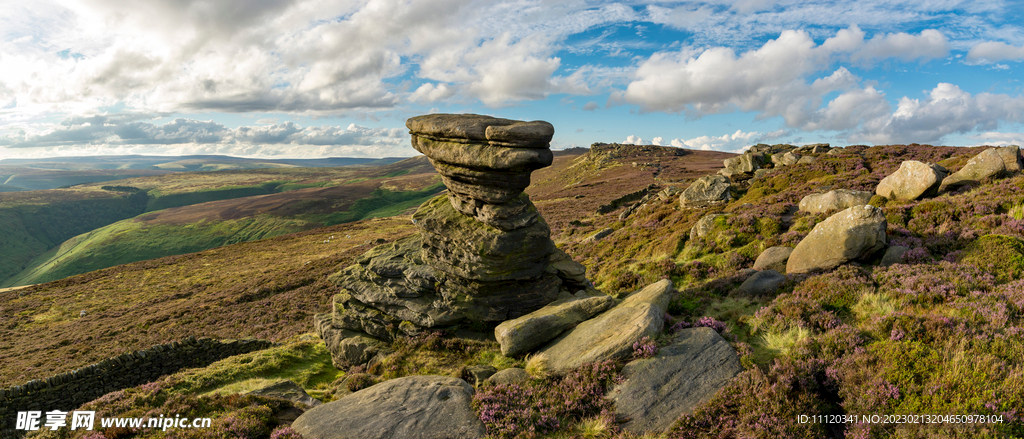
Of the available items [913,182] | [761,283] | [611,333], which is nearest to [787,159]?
[913,182]

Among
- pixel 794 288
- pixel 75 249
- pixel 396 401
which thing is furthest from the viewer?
pixel 75 249

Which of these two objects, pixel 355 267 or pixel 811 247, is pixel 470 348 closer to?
pixel 355 267

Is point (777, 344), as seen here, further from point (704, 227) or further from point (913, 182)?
point (913, 182)

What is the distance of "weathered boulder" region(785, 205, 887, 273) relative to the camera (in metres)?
15.5

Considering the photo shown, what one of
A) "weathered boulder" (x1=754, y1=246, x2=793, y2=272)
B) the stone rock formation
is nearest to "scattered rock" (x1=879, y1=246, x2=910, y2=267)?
"weathered boulder" (x1=754, y1=246, x2=793, y2=272)

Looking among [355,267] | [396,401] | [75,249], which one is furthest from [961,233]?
[75,249]

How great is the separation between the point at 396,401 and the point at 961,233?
23.5 meters

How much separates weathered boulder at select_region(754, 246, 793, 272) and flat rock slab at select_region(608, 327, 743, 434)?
8818mm

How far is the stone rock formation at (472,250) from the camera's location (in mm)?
17328

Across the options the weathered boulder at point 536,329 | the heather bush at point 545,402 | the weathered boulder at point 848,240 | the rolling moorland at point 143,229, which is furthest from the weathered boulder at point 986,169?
the rolling moorland at point 143,229

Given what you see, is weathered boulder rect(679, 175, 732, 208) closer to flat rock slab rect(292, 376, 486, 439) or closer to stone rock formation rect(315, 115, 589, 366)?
stone rock formation rect(315, 115, 589, 366)

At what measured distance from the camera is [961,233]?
1648cm

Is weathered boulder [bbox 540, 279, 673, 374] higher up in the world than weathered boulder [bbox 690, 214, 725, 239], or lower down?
lower down

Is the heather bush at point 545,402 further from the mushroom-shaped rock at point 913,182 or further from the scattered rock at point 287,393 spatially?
the mushroom-shaped rock at point 913,182
